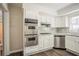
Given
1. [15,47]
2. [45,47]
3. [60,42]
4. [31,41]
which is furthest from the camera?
[60,42]

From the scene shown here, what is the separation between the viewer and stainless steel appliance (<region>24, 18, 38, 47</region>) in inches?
101

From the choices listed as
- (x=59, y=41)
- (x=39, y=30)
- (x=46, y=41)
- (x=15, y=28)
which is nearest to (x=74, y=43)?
(x=59, y=41)

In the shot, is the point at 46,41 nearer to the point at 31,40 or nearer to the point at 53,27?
the point at 31,40

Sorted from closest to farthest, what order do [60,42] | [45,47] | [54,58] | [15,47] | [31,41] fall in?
[54,58], [31,41], [15,47], [45,47], [60,42]

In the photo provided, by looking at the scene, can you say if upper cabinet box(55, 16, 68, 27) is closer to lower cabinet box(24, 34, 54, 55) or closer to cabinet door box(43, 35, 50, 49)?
lower cabinet box(24, 34, 54, 55)

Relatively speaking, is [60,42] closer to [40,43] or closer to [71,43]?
[71,43]

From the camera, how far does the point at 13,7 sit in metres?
2.78

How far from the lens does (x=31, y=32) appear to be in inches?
105

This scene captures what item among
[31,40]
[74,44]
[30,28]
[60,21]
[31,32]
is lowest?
[74,44]

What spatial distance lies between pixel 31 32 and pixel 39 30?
0.44m

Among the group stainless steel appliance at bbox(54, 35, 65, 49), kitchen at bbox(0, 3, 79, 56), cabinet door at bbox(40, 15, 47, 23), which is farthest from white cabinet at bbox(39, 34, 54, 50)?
cabinet door at bbox(40, 15, 47, 23)

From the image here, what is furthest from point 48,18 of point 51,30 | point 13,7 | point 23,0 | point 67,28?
point 23,0

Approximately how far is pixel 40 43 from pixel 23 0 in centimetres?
238

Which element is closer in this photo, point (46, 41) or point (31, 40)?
point (31, 40)
